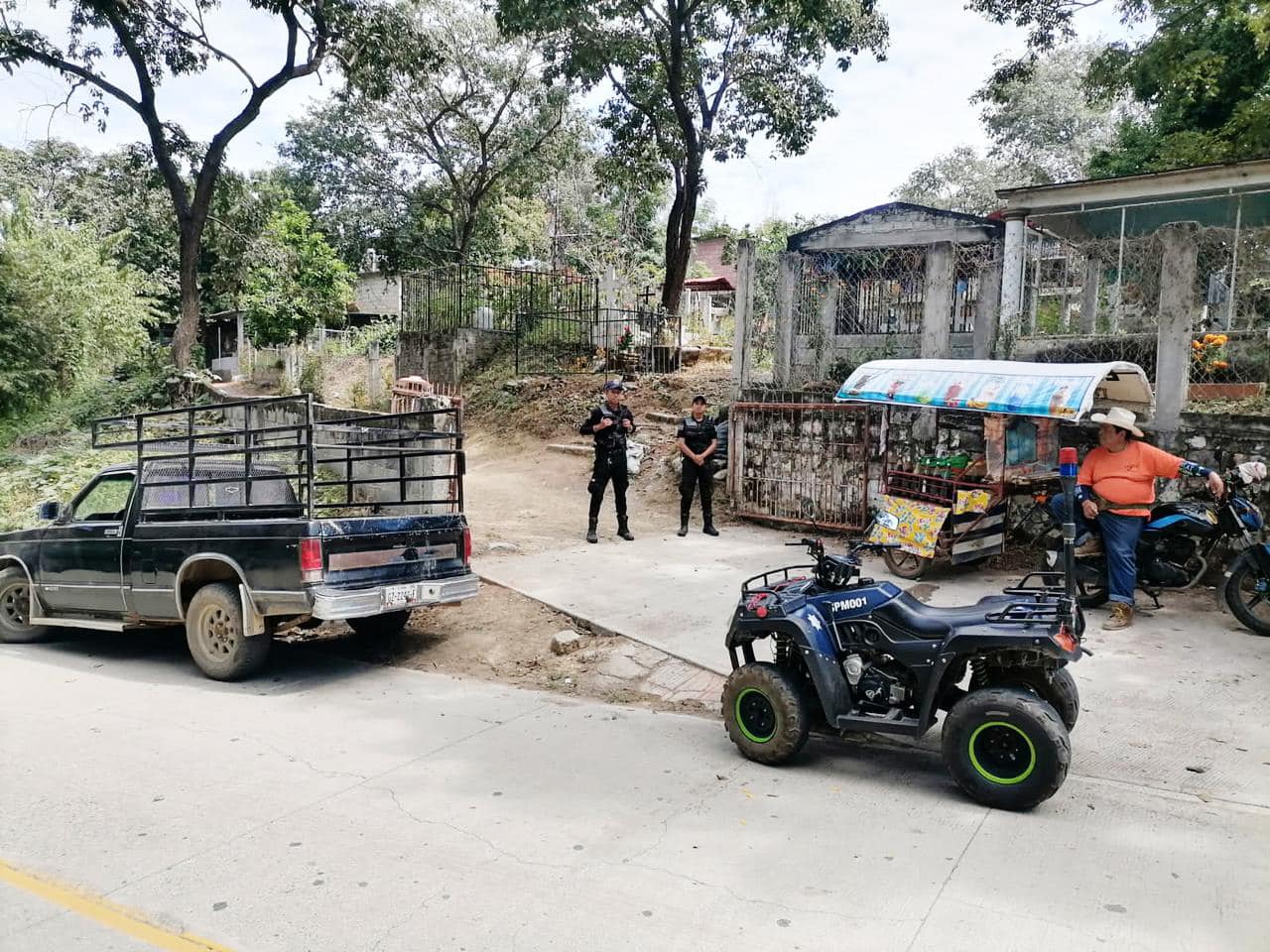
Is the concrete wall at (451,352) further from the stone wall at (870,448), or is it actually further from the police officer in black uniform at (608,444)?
the police officer in black uniform at (608,444)

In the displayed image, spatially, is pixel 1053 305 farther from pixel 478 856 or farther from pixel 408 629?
pixel 478 856

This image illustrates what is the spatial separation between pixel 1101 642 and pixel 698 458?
501cm

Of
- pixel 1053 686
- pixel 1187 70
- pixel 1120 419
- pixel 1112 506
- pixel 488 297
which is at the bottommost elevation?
pixel 1053 686

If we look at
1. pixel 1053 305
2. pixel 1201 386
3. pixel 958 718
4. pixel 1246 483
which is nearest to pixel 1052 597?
pixel 958 718

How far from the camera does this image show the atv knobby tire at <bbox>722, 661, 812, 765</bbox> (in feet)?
14.7

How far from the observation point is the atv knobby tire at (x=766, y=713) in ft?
14.7

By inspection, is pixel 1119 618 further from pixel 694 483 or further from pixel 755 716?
pixel 694 483

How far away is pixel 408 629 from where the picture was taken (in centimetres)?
790

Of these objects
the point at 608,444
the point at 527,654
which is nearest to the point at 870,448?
the point at 608,444

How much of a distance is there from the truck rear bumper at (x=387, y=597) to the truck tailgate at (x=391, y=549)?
0.26ft

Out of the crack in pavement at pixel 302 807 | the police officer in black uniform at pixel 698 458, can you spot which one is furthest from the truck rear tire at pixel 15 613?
the police officer in black uniform at pixel 698 458

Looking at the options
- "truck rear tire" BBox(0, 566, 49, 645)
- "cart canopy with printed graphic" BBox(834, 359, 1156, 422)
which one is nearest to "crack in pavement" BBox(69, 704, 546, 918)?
"cart canopy with printed graphic" BBox(834, 359, 1156, 422)

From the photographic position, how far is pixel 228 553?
6457 mm

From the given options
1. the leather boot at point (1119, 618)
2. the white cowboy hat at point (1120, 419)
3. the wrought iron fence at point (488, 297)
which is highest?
the wrought iron fence at point (488, 297)
